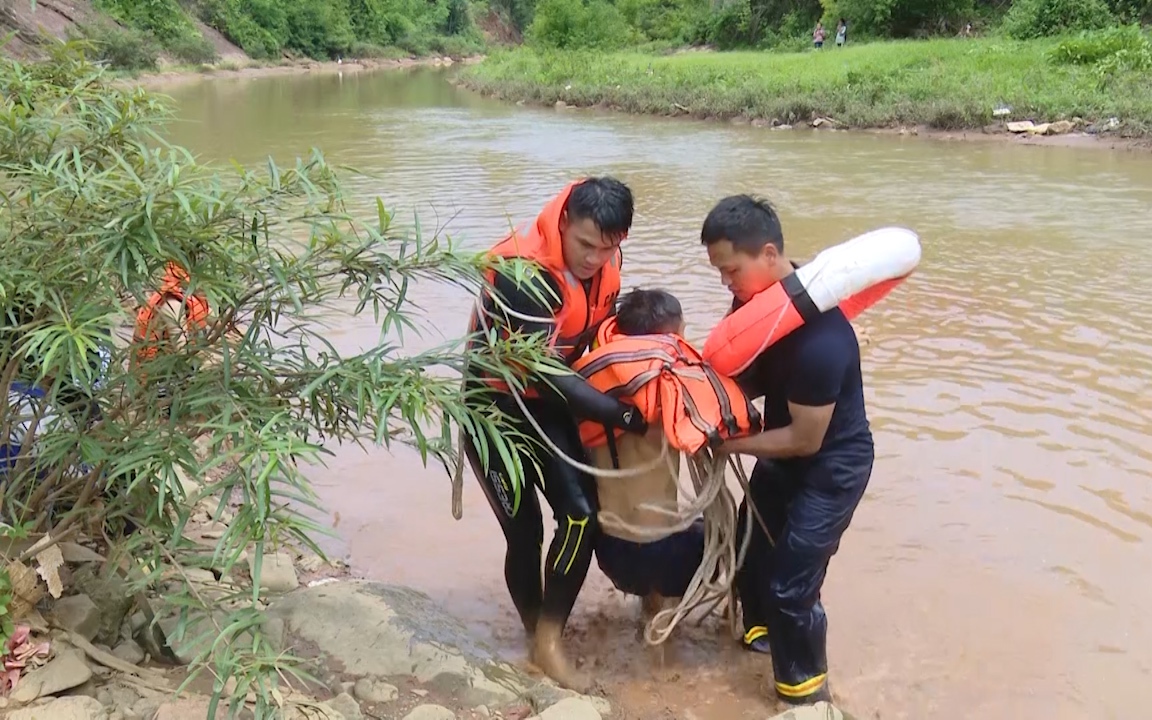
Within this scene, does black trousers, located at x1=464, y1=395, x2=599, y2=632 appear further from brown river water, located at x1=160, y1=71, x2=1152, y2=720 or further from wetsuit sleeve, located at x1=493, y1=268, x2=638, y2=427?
brown river water, located at x1=160, y1=71, x2=1152, y2=720

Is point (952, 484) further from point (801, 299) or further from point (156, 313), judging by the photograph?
point (156, 313)

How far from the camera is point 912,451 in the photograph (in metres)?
4.65

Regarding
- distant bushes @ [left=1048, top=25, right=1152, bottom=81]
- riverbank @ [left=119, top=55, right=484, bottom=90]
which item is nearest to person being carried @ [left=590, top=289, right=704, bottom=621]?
distant bushes @ [left=1048, top=25, right=1152, bottom=81]

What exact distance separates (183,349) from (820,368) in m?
1.59

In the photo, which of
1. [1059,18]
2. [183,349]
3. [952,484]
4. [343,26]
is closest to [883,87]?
[1059,18]

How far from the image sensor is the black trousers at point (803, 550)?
2666mm

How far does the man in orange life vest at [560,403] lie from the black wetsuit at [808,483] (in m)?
0.44

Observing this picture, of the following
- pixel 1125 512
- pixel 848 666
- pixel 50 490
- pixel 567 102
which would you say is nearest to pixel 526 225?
pixel 50 490

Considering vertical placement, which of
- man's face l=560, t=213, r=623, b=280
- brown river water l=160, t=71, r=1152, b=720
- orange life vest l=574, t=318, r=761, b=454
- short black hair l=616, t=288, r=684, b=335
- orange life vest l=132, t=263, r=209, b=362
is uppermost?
man's face l=560, t=213, r=623, b=280

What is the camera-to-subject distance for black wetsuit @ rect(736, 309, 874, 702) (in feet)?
8.09

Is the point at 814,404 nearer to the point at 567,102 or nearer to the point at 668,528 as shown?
the point at 668,528

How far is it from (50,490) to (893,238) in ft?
7.70

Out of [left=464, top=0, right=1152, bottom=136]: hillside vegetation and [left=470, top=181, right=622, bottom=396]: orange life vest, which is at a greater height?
[left=464, top=0, right=1152, bottom=136]: hillside vegetation

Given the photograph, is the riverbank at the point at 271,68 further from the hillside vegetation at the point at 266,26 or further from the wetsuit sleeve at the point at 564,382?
the wetsuit sleeve at the point at 564,382
